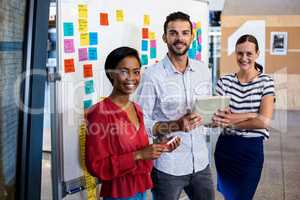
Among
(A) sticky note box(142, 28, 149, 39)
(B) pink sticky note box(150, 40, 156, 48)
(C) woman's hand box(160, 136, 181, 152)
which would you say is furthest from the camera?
(B) pink sticky note box(150, 40, 156, 48)

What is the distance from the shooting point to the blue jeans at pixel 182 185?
1.95 m

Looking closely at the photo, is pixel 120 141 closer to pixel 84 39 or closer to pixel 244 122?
pixel 84 39

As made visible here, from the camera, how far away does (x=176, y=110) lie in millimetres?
1941

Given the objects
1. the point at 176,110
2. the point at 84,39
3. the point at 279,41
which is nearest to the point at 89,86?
the point at 84,39

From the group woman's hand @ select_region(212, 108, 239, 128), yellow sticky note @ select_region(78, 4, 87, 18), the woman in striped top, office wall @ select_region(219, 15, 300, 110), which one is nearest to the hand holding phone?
woman's hand @ select_region(212, 108, 239, 128)

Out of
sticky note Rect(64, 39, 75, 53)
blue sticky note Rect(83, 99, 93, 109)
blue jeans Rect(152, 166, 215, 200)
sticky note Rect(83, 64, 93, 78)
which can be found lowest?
blue jeans Rect(152, 166, 215, 200)

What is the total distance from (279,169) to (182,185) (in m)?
2.95

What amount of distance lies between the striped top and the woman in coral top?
607 mm

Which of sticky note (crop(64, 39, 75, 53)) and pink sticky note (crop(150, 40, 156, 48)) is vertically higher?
pink sticky note (crop(150, 40, 156, 48))

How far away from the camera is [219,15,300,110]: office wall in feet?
26.9

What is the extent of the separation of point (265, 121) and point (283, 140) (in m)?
4.23

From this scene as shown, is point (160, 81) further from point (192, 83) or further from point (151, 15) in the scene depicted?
point (151, 15)

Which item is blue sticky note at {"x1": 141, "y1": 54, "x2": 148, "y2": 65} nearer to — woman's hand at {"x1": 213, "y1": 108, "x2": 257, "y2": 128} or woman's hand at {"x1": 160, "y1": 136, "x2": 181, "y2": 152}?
woman's hand at {"x1": 213, "y1": 108, "x2": 257, "y2": 128}

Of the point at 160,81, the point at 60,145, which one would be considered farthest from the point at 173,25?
the point at 60,145
